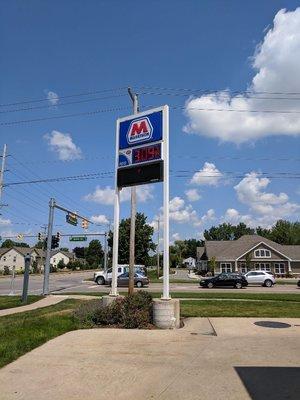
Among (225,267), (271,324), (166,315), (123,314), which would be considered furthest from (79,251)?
(166,315)

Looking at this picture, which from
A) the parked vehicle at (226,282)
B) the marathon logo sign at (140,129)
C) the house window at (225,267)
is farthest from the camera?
the house window at (225,267)

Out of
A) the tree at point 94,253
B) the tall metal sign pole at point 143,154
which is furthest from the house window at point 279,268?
the tree at point 94,253

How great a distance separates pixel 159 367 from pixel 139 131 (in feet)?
27.4

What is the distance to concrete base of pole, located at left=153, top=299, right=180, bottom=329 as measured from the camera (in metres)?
11.3

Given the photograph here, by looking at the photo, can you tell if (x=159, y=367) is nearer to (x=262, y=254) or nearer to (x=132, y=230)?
(x=132, y=230)

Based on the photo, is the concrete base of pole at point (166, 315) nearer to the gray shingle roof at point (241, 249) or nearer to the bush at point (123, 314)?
the bush at point (123, 314)

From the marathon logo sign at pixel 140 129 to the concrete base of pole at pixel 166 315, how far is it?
4886 mm

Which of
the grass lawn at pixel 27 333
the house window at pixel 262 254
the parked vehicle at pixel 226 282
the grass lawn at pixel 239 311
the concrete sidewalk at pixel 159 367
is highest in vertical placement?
the house window at pixel 262 254

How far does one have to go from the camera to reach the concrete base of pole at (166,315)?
11.3 meters

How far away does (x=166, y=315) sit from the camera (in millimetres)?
11406

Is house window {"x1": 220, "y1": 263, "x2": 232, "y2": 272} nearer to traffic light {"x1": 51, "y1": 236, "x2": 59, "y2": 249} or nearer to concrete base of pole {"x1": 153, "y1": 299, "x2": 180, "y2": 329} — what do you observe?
traffic light {"x1": 51, "y1": 236, "x2": 59, "y2": 249}

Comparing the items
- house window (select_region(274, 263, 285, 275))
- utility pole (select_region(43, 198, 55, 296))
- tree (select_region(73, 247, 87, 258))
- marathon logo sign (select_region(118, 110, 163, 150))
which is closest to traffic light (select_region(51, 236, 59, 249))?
utility pole (select_region(43, 198, 55, 296))

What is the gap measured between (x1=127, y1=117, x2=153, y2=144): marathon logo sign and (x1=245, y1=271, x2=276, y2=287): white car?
93.7 feet

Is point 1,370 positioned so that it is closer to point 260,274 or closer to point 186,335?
point 186,335
